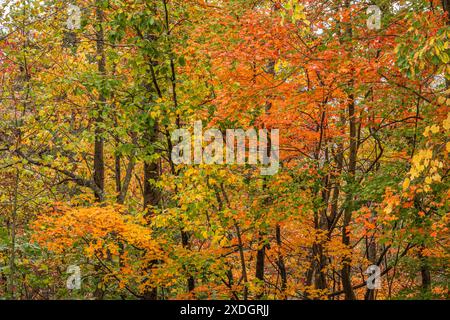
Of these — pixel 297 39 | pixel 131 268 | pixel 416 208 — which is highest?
pixel 297 39

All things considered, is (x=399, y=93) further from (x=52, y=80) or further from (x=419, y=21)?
(x=52, y=80)

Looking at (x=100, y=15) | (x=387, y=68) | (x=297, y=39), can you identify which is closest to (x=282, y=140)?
(x=297, y=39)

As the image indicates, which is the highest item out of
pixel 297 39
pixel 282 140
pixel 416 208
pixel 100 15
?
pixel 100 15

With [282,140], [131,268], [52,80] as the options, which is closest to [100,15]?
[52,80]

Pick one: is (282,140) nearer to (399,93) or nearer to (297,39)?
(297,39)

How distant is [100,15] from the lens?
35.3ft

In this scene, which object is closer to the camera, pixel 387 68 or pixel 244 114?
pixel 387 68
